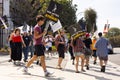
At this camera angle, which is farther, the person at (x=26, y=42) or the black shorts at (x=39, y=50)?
the person at (x=26, y=42)

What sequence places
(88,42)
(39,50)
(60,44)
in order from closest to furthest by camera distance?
(39,50) → (60,44) → (88,42)

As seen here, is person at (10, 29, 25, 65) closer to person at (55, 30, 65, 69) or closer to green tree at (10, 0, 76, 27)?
person at (55, 30, 65, 69)

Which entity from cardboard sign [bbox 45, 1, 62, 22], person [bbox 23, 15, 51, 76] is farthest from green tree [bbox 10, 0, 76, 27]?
person [bbox 23, 15, 51, 76]

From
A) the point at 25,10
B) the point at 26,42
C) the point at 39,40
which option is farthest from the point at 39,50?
the point at 25,10

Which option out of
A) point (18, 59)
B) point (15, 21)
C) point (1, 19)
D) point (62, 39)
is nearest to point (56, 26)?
point (62, 39)

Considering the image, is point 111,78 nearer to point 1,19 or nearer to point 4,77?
point 4,77

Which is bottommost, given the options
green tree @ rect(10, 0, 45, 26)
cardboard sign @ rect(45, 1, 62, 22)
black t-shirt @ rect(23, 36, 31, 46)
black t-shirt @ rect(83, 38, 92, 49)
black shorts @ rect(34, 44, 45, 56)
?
black shorts @ rect(34, 44, 45, 56)

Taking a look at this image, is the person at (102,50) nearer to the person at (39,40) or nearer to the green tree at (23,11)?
the person at (39,40)

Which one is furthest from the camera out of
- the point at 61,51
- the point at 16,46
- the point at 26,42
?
the point at 26,42

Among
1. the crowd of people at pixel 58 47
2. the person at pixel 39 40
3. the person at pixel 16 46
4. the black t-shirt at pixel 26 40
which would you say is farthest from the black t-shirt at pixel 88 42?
the person at pixel 39 40

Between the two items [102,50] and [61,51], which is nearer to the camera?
[102,50]

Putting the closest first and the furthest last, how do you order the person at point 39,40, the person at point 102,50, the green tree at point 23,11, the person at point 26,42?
the person at point 39,40 < the person at point 102,50 < the person at point 26,42 < the green tree at point 23,11

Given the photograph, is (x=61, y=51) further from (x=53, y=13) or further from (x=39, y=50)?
(x=39, y=50)

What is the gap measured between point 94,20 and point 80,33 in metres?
81.0
